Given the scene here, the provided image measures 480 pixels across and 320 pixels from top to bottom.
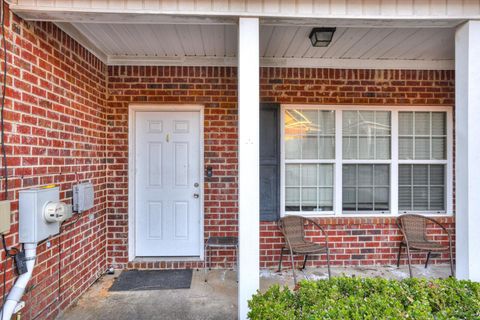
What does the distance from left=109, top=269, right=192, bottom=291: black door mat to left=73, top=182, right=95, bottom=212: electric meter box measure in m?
1.04

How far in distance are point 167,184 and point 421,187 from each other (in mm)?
3523

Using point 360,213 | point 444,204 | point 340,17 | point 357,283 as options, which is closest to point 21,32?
point 340,17

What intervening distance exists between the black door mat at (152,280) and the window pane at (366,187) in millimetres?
2339

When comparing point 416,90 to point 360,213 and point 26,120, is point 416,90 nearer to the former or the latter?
point 360,213

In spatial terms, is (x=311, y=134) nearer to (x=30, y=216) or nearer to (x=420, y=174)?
(x=420, y=174)

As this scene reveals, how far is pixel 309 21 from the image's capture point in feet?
7.75

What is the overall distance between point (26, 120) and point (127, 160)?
1599mm

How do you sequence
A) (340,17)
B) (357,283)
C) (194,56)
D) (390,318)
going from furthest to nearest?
(194,56) < (340,17) < (357,283) < (390,318)

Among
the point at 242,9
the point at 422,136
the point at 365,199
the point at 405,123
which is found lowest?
the point at 365,199

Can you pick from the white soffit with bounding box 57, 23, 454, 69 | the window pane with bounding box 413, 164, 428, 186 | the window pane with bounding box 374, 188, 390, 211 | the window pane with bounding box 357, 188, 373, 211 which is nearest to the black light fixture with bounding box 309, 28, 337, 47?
the white soffit with bounding box 57, 23, 454, 69

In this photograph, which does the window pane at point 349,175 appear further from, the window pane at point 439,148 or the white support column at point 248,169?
the white support column at point 248,169

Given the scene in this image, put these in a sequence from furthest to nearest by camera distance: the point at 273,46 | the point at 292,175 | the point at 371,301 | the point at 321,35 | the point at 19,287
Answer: the point at 292,175, the point at 273,46, the point at 321,35, the point at 19,287, the point at 371,301

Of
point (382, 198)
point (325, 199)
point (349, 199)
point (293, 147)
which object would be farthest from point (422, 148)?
point (293, 147)

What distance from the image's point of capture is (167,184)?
3996 mm
